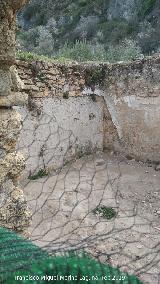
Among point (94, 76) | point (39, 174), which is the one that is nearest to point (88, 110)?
point (94, 76)

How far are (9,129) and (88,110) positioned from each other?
5728 mm

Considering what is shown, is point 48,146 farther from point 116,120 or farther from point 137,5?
point 137,5

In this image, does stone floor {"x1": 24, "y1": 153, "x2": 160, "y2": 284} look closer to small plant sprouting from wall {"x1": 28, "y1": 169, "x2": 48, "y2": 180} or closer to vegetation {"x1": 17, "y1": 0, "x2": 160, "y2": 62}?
small plant sprouting from wall {"x1": 28, "y1": 169, "x2": 48, "y2": 180}

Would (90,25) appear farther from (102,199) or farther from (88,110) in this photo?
(102,199)

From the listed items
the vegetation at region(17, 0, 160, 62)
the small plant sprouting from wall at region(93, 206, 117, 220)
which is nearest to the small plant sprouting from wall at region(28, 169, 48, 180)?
the small plant sprouting from wall at region(93, 206, 117, 220)

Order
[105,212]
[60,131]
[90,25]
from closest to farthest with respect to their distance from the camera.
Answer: [105,212] < [60,131] < [90,25]

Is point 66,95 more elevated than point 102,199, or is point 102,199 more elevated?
point 66,95

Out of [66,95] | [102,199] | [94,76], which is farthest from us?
A: [94,76]

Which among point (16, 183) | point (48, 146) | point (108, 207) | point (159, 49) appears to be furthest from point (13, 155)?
point (159, 49)

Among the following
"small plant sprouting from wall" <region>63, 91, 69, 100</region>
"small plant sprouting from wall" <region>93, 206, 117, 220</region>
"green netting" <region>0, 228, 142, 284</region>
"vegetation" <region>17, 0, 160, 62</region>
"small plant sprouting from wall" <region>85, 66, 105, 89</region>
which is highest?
"vegetation" <region>17, 0, 160, 62</region>

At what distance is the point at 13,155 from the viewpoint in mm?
2375

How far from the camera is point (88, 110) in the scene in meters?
8.02

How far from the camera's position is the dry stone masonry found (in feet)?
7.36

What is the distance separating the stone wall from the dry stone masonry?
13.6 ft
